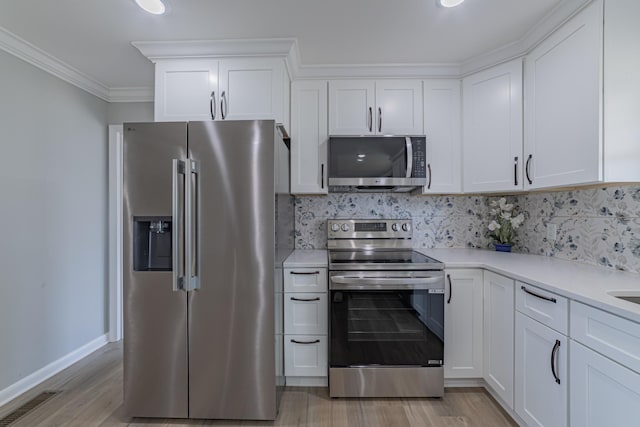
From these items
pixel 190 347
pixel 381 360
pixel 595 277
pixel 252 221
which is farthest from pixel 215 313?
pixel 595 277

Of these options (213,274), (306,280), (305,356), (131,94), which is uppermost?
(131,94)

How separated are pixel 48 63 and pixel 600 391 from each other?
3.75 m

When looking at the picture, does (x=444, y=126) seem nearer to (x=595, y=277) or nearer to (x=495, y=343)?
(x=595, y=277)

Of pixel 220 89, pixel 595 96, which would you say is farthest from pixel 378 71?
pixel 595 96

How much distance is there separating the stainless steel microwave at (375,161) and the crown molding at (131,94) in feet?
6.15

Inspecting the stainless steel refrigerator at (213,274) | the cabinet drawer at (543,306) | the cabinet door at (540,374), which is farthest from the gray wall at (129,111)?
the cabinet door at (540,374)

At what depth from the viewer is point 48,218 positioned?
7.51 feet

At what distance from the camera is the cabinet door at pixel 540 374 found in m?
1.37

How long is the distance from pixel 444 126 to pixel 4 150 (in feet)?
10.2

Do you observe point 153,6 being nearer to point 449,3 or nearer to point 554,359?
point 449,3

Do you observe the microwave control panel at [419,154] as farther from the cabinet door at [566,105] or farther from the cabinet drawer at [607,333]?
the cabinet drawer at [607,333]

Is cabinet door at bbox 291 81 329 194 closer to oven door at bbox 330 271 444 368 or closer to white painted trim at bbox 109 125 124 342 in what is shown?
oven door at bbox 330 271 444 368

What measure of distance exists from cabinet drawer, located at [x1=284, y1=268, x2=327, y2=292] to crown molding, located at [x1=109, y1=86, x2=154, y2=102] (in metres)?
2.21

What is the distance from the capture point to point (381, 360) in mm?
2006
